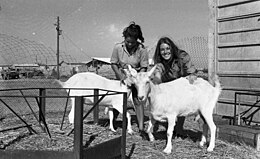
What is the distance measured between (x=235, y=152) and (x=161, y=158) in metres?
1.33

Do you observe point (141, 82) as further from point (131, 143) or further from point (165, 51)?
point (131, 143)

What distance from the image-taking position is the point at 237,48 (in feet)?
25.2

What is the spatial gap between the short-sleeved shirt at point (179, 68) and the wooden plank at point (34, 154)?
2.93 m

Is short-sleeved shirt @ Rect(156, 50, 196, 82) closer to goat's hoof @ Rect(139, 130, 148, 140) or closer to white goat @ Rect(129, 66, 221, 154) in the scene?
white goat @ Rect(129, 66, 221, 154)

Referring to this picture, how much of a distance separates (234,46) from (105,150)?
17.2 ft

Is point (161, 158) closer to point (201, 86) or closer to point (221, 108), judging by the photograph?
point (201, 86)

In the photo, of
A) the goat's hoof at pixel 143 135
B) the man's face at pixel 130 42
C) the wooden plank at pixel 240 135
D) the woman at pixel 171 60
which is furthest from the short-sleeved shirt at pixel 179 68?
the wooden plank at pixel 240 135

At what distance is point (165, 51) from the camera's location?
5867 millimetres

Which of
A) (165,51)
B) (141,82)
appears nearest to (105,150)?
(141,82)

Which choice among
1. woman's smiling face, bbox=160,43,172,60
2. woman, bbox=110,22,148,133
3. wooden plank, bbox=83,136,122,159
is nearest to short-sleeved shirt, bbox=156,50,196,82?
woman's smiling face, bbox=160,43,172,60

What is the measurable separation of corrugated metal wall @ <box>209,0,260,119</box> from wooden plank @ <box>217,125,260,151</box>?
1.33 m

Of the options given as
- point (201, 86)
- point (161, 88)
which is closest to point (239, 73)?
point (201, 86)

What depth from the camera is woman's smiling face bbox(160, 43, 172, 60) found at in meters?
5.84

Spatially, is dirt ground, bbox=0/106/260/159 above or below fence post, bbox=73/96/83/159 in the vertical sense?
below
